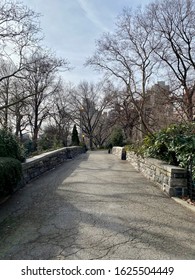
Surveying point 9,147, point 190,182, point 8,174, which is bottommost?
point 190,182

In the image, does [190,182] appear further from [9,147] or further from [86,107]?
[86,107]

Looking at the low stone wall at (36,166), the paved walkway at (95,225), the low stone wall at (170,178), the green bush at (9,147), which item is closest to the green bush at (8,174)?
the paved walkway at (95,225)

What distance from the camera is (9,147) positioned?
623 cm

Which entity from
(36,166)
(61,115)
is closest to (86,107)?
(61,115)

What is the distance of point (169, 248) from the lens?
2.79m

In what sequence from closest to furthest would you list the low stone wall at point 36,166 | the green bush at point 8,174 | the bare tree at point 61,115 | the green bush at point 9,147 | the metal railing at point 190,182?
the green bush at point 8,174 < the metal railing at point 190,182 < the green bush at point 9,147 < the low stone wall at point 36,166 < the bare tree at point 61,115

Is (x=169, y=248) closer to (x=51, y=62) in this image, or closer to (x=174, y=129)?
(x=174, y=129)

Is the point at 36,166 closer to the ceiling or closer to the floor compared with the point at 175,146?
closer to the floor

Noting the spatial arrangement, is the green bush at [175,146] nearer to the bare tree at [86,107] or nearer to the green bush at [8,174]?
the green bush at [8,174]

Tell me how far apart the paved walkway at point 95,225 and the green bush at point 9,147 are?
116 centimetres

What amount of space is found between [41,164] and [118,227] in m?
5.22

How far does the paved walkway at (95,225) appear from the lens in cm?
275

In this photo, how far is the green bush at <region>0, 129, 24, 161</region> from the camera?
598cm

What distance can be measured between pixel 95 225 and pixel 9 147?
3.85 meters
